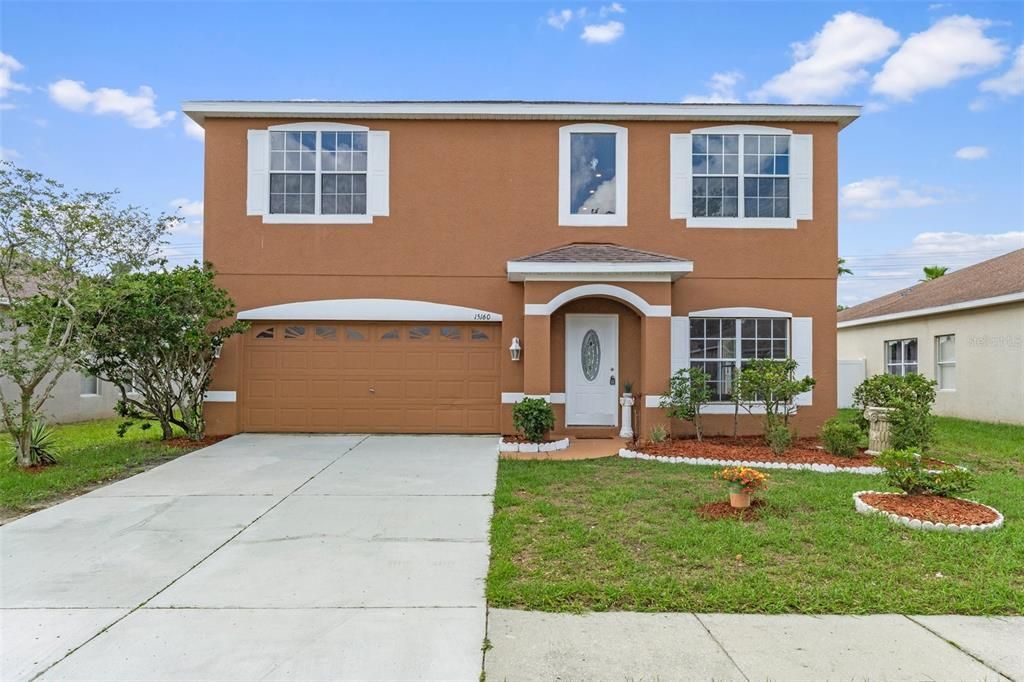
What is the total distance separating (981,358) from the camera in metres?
15.2

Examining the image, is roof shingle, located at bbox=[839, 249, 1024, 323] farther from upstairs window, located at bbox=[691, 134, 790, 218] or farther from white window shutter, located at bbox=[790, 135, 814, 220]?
upstairs window, located at bbox=[691, 134, 790, 218]

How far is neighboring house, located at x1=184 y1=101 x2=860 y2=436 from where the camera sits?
38.8 ft

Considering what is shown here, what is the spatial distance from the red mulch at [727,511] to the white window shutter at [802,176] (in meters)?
7.37

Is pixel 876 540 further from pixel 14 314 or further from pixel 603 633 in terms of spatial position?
pixel 14 314

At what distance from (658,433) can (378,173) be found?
24.0 ft

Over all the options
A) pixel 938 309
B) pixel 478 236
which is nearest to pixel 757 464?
pixel 478 236

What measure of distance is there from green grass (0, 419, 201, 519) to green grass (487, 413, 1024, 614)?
219 inches

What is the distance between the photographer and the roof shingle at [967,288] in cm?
1512

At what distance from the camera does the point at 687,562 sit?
5133mm

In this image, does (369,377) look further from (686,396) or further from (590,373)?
(686,396)

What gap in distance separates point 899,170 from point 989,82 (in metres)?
3.13

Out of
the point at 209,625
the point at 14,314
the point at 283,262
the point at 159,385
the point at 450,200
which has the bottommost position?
the point at 209,625

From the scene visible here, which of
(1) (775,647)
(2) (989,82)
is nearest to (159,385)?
(1) (775,647)

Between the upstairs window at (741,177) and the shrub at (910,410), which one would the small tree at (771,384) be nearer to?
the shrub at (910,410)
